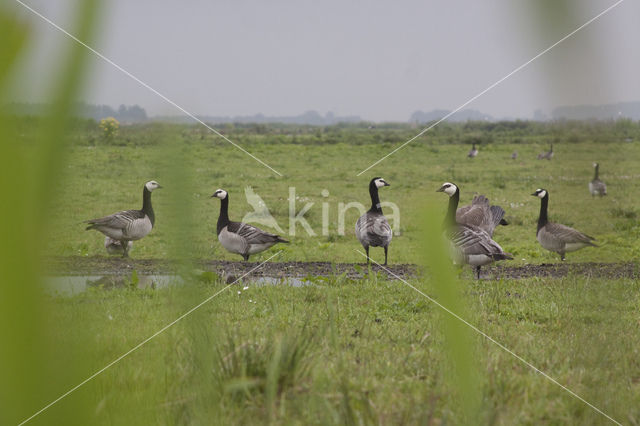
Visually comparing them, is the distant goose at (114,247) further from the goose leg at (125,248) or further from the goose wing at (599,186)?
the goose wing at (599,186)

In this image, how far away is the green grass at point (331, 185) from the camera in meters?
0.33

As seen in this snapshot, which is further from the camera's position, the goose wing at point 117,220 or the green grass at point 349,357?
the goose wing at point 117,220

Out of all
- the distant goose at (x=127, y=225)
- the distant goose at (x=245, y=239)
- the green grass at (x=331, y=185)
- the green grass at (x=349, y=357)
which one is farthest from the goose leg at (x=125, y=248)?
the green grass at (x=349, y=357)

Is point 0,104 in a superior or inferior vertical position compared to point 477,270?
superior

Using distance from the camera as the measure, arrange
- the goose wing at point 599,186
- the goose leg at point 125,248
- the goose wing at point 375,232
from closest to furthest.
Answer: the goose wing at point 599,186, the goose wing at point 375,232, the goose leg at point 125,248

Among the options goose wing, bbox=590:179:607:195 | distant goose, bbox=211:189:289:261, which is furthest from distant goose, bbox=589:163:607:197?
distant goose, bbox=211:189:289:261

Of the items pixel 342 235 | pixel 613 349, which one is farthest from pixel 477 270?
pixel 613 349

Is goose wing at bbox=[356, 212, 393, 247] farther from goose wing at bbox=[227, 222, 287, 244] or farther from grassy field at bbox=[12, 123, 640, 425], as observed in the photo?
goose wing at bbox=[227, 222, 287, 244]

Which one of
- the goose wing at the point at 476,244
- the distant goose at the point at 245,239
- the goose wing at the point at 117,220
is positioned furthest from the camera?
the distant goose at the point at 245,239

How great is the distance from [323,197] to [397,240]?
246 inches

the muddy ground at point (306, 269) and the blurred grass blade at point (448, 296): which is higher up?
the blurred grass blade at point (448, 296)

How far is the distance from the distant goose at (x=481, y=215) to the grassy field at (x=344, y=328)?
0.75 m

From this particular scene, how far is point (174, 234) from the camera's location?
0.31 m

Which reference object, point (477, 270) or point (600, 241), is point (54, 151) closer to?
point (600, 241)
